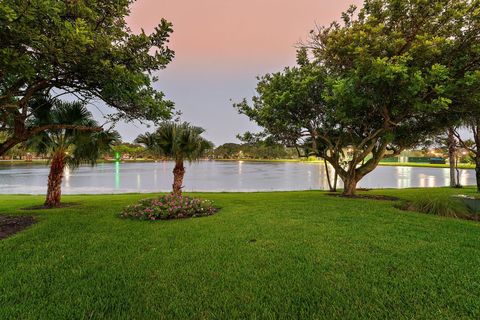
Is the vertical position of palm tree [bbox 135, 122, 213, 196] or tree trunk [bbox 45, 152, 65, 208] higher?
palm tree [bbox 135, 122, 213, 196]

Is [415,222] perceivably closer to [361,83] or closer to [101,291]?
[361,83]

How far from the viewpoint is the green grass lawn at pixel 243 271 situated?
8.59 feet

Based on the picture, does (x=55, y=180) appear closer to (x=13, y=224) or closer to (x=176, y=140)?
(x=13, y=224)

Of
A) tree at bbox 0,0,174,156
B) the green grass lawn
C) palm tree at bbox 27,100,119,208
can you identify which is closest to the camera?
the green grass lawn

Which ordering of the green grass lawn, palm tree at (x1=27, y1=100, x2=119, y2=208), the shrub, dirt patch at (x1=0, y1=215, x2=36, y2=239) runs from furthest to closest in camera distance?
palm tree at (x1=27, y1=100, x2=119, y2=208)
the shrub
dirt patch at (x1=0, y1=215, x2=36, y2=239)
the green grass lawn

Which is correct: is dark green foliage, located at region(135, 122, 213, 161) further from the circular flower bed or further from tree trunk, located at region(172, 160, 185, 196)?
the circular flower bed

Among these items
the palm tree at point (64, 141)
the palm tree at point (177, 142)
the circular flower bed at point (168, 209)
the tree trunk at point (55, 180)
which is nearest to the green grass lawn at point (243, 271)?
the circular flower bed at point (168, 209)

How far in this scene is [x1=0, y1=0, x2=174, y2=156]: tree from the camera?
3.76 metres

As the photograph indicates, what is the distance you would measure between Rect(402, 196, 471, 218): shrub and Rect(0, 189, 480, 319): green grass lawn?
1.91 meters

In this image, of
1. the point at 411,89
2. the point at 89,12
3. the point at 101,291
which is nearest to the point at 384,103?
the point at 411,89

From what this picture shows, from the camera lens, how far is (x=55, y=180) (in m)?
9.64

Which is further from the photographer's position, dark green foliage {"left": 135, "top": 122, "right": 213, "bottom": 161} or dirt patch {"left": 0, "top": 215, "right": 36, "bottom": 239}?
dark green foliage {"left": 135, "top": 122, "right": 213, "bottom": 161}

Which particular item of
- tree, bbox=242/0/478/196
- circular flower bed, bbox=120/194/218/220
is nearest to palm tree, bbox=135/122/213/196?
circular flower bed, bbox=120/194/218/220

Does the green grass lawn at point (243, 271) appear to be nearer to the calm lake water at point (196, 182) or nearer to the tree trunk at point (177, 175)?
the tree trunk at point (177, 175)
